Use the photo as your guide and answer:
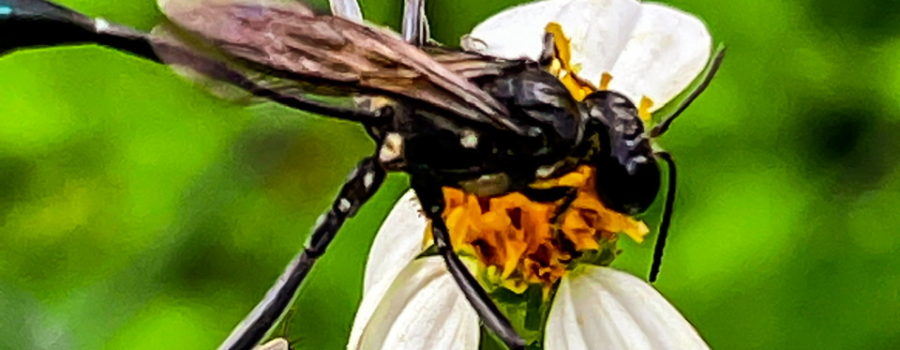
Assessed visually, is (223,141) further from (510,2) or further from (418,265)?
(418,265)

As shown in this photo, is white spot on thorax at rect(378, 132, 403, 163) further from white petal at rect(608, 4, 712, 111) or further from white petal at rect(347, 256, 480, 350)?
white petal at rect(608, 4, 712, 111)

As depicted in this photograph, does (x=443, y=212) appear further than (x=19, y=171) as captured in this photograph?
No

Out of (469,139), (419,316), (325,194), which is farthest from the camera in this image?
(325,194)

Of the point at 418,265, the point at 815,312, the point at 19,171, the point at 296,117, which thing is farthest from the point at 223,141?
the point at 815,312

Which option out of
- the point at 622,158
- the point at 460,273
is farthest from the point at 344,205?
the point at 622,158

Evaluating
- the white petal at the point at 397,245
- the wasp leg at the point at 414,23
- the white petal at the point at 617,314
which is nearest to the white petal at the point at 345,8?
the wasp leg at the point at 414,23

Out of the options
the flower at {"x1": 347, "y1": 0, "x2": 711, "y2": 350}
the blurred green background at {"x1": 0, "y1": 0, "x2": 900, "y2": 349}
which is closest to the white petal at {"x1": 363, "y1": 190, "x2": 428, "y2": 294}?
the flower at {"x1": 347, "y1": 0, "x2": 711, "y2": 350}

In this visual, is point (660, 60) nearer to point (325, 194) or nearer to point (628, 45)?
point (628, 45)
